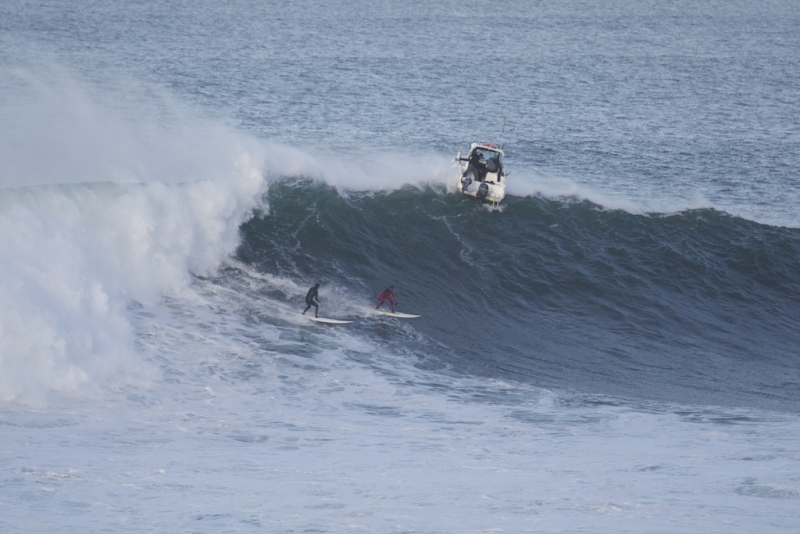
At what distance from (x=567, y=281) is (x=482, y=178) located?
5.36 meters

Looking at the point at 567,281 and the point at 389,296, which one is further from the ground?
the point at 567,281

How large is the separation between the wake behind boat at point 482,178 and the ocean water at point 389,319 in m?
0.46

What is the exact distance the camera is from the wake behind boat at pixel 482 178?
32.9 metres

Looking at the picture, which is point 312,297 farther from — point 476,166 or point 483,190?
point 476,166

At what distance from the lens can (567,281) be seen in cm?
2956

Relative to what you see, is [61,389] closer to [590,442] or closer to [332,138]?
[590,442]

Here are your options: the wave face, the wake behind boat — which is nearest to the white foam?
the wave face

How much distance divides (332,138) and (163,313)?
21.1 meters

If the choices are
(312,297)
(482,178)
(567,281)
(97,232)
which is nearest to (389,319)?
(312,297)

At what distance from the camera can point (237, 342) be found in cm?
2328

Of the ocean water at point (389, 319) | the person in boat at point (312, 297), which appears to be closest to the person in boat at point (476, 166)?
the ocean water at point (389, 319)

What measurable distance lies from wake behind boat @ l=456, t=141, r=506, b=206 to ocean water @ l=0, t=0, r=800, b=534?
1.52ft

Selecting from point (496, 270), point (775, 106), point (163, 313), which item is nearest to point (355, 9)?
point (775, 106)

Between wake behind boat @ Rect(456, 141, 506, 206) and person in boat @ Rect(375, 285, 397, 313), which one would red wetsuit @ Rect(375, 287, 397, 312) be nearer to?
person in boat @ Rect(375, 285, 397, 313)
